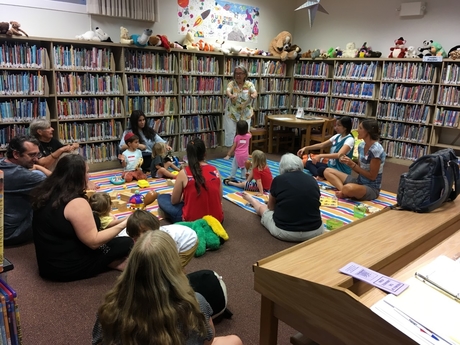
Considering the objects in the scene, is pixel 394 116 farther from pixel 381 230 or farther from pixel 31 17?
pixel 31 17

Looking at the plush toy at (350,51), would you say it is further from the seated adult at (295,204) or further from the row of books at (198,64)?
the seated adult at (295,204)

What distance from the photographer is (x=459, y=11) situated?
5820mm

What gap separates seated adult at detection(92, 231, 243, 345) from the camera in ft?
3.95

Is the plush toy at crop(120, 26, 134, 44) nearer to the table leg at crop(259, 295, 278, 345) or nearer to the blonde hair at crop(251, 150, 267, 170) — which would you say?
the blonde hair at crop(251, 150, 267, 170)

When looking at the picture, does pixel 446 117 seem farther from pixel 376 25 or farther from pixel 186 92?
pixel 186 92

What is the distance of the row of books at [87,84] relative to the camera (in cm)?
492

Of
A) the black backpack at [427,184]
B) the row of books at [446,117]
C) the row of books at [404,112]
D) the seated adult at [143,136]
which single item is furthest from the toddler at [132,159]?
the row of books at [446,117]

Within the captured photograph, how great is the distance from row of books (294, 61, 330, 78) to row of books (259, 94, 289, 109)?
1.82ft

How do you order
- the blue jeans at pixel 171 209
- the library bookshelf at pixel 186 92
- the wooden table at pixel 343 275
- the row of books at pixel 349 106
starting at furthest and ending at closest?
the row of books at pixel 349 106 → the library bookshelf at pixel 186 92 → the blue jeans at pixel 171 209 → the wooden table at pixel 343 275

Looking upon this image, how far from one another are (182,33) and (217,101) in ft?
4.21

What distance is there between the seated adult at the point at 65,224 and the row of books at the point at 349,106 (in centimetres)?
556

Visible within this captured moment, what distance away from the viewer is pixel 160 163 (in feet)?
16.9

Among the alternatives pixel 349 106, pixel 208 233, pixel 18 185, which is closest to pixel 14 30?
pixel 18 185

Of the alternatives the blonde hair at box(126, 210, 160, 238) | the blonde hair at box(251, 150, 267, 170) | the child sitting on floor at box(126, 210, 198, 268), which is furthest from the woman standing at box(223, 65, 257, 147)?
the blonde hair at box(126, 210, 160, 238)
